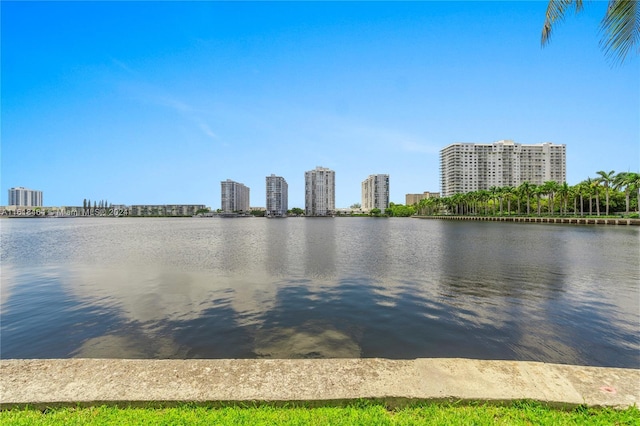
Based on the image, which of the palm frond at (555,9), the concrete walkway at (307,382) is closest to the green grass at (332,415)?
the concrete walkway at (307,382)

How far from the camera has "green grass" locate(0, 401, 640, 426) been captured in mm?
4207

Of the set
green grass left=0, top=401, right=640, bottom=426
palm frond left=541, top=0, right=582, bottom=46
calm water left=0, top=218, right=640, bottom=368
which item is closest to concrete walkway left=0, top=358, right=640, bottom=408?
green grass left=0, top=401, right=640, bottom=426

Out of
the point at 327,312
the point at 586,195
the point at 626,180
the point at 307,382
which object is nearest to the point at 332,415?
the point at 307,382

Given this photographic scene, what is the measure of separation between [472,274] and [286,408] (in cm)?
2146

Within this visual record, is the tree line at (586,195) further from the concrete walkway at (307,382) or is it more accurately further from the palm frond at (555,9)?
the concrete walkway at (307,382)

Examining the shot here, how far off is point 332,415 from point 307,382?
848mm

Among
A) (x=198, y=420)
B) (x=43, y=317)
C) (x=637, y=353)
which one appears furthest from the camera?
(x=43, y=317)

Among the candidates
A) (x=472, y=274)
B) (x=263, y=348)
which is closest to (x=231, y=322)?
(x=263, y=348)

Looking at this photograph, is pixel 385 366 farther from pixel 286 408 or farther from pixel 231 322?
pixel 231 322

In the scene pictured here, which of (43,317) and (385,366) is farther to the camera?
(43,317)

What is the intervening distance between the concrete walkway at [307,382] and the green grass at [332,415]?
14 cm

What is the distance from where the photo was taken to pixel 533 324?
1201cm

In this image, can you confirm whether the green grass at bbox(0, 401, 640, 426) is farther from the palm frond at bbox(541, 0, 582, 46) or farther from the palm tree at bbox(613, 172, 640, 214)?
the palm tree at bbox(613, 172, 640, 214)

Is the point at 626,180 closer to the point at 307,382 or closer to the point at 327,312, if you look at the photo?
the point at 327,312
